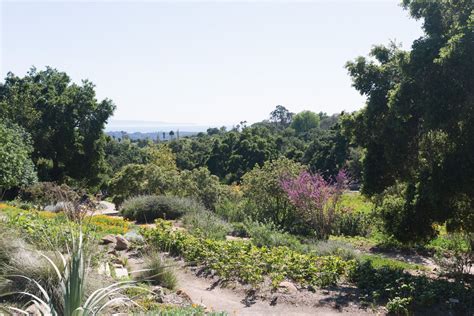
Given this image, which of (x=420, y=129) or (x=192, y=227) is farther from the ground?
(x=420, y=129)

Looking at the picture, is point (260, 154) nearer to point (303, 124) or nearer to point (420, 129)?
point (420, 129)

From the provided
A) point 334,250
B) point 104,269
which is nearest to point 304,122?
point 334,250

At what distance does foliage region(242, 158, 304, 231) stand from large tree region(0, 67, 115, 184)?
55.4 ft

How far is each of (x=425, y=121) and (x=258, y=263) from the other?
13.0 ft

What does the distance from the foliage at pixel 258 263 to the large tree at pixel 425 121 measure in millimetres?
2313

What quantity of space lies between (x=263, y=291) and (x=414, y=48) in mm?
5440

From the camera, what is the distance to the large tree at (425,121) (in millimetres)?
7926

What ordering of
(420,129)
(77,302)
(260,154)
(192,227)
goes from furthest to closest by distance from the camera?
1. (260,154)
2. (192,227)
3. (420,129)
4. (77,302)

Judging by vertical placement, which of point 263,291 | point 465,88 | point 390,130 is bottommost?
point 263,291

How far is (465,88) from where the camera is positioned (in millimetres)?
7832

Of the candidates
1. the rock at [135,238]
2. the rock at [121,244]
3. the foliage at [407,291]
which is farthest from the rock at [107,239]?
the foliage at [407,291]

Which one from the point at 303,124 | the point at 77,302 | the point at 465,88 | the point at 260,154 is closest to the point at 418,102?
the point at 465,88

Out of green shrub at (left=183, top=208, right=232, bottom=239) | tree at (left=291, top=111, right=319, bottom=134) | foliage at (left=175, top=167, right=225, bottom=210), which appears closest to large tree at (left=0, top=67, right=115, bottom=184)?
foliage at (left=175, top=167, right=225, bottom=210)

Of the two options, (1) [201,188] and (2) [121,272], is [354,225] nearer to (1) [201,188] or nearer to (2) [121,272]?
(1) [201,188]
